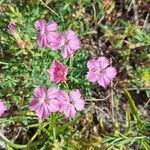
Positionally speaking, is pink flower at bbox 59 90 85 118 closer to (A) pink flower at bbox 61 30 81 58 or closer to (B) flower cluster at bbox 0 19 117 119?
(B) flower cluster at bbox 0 19 117 119

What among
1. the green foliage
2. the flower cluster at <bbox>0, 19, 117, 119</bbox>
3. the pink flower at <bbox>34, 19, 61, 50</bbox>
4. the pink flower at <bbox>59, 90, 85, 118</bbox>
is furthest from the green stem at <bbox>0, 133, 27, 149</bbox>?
the pink flower at <bbox>34, 19, 61, 50</bbox>

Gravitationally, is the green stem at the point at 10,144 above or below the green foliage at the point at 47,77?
below

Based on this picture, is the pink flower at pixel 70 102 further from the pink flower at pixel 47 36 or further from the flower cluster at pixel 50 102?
the pink flower at pixel 47 36

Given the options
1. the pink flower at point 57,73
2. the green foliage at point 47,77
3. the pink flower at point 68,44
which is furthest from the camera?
the green foliage at point 47,77

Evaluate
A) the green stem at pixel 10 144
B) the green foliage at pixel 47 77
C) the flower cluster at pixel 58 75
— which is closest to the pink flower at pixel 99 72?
the flower cluster at pixel 58 75

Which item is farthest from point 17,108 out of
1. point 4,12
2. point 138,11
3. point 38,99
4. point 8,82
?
point 138,11
